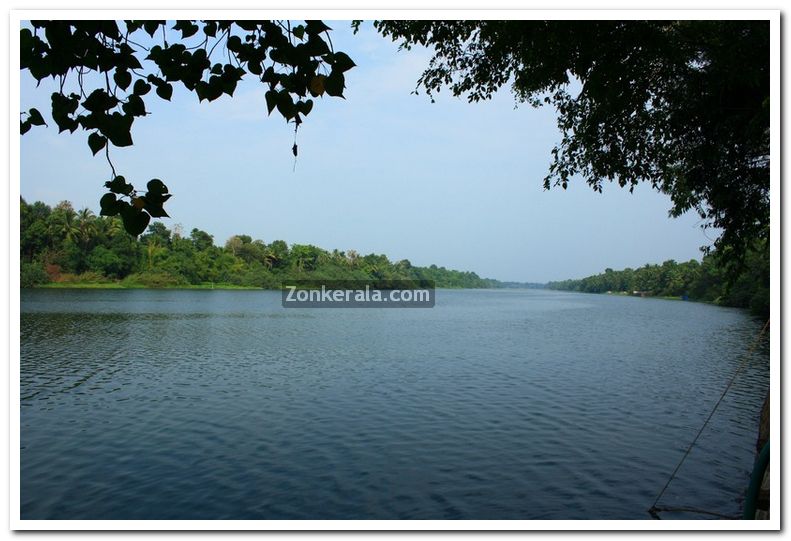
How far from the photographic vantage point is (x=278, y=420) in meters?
12.7

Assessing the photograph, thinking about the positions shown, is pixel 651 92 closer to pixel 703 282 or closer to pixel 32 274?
pixel 32 274

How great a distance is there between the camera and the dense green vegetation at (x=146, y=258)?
80562 millimetres

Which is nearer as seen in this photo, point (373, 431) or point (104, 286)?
point (373, 431)

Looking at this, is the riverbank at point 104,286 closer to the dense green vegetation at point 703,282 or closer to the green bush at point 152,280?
the green bush at point 152,280

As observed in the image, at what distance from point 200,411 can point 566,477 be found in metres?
8.25

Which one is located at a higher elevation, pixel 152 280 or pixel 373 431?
pixel 152 280

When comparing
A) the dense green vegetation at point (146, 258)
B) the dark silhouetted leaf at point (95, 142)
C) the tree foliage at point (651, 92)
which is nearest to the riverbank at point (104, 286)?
the dense green vegetation at point (146, 258)

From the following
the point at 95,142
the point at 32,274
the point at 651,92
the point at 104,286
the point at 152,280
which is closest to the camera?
the point at 95,142

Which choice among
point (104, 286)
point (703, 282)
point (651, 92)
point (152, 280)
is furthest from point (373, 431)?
point (703, 282)

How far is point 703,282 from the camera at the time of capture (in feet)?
306

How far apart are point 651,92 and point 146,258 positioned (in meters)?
92.0
